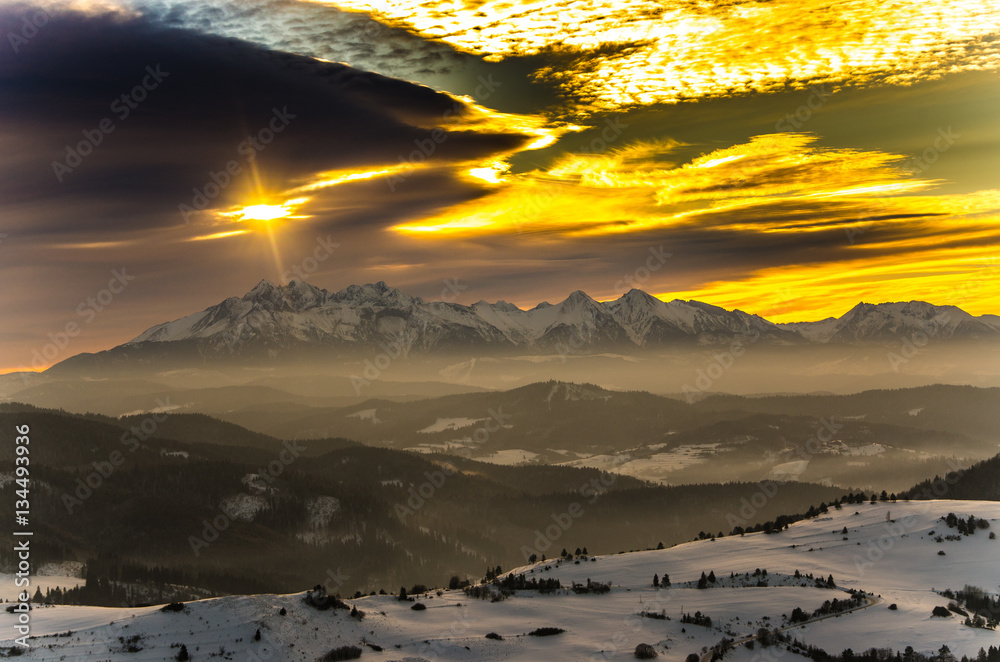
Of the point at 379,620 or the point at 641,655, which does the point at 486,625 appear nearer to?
the point at 379,620

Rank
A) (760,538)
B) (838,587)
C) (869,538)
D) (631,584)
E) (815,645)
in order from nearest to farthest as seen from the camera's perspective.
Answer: (815,645)
(838,587)
(631,584)
(869,538)
(760,538)

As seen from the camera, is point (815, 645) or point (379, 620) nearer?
point (815, 645)

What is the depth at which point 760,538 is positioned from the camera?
132125mm

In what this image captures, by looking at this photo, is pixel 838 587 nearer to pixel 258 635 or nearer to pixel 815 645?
pixel 815 645

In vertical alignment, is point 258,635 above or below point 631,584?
above

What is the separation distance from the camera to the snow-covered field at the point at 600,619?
210 ft

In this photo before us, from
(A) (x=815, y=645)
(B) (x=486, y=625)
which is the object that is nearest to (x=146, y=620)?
(B) (x=486, y=625)

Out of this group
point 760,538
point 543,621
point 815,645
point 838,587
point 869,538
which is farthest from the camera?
point 760,538

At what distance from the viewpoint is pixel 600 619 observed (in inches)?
3100

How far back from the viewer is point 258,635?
6328cm

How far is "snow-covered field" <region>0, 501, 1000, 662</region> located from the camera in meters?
63.9

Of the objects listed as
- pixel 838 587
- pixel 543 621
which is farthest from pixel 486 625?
pixel 838 587

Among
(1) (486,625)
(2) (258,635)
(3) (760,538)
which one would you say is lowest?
(3) (760,538)

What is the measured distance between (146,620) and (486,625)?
3226cm
